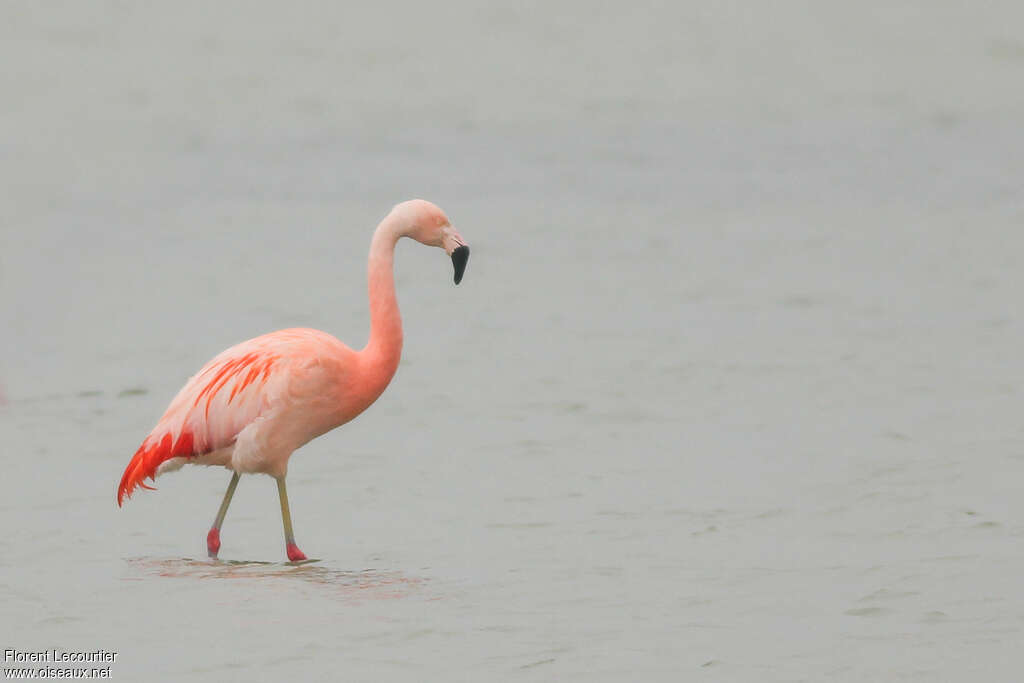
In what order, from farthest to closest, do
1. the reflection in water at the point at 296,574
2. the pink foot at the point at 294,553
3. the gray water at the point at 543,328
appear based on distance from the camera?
the pink foot at the point at 294,553 → the reflection in water at the point at 296,574 → the gray water at the point at 543,328

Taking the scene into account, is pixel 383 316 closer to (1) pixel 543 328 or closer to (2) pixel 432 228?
(2) pixel 432 228

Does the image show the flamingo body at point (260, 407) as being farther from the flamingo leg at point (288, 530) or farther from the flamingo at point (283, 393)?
the flamingo leg at point (288, 530)

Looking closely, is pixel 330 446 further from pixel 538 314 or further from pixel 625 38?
pixel 625 38

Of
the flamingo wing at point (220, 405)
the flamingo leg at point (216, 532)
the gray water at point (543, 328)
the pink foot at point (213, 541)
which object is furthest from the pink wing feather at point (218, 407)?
the gray water at point (543, 328)

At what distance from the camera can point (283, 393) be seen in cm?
975

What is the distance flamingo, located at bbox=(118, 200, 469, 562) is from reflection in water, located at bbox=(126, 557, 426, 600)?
0.37 feet

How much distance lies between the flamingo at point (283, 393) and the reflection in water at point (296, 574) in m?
0.11

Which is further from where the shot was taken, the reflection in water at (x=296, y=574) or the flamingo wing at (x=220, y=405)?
the flamingo wing at (x=220, y=405)

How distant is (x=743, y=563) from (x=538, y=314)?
7439mm

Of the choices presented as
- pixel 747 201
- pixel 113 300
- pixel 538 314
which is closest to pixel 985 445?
pixel 538 314

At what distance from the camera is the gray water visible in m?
8.98

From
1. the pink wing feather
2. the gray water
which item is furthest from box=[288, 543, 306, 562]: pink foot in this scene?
the pink wing feather

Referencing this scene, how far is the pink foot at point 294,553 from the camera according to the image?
9883 millimetres

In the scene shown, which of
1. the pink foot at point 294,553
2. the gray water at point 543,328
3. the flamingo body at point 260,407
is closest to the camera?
the gray water at point 543,328
